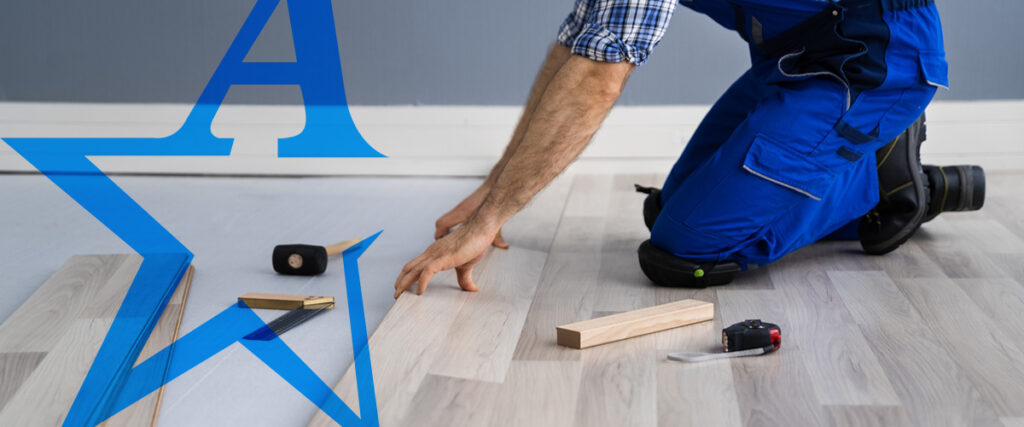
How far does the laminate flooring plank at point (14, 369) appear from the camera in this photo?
139 centimetres

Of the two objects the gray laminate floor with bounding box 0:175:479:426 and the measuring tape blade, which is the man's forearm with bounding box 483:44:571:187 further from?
the measuring tape blade

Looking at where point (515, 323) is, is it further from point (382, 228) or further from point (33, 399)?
point (382, 228)

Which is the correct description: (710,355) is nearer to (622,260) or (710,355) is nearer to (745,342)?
(745,342)

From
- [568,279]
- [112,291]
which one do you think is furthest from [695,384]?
[112,291]

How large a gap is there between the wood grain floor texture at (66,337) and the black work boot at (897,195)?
5.18 feet

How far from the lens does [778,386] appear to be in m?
1.36

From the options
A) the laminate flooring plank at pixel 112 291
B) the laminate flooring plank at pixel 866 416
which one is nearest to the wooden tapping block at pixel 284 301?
the laminate flooring plank at pixel 112 291

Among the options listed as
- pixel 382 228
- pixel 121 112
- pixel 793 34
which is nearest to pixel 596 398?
pixel 793 34

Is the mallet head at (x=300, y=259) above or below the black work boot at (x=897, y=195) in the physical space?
below

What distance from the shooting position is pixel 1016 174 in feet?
10.3

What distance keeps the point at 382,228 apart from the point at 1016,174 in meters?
2.24

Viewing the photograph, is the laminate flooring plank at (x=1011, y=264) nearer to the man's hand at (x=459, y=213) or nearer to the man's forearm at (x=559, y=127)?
the man's forearm at (x=559, y=127)

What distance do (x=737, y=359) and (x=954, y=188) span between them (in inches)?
40.6

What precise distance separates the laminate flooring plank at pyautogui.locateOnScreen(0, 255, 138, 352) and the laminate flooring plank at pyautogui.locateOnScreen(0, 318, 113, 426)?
0.04 metres
